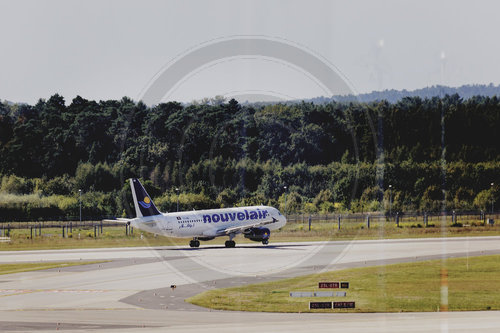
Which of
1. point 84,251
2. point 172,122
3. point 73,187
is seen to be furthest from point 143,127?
point 84,251

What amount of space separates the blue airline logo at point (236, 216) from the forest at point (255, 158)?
36837mm

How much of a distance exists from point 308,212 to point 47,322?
97.4m

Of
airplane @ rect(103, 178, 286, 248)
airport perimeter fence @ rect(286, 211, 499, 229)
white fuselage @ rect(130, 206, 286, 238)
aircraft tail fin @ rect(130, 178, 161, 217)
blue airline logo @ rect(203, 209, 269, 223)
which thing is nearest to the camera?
aircraft tail fin @ rect(130, 178, 161, 217)

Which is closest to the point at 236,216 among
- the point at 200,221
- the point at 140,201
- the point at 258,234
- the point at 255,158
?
the point at 258,234

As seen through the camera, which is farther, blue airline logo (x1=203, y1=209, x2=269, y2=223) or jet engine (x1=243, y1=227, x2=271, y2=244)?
jet engine (x1=243, y1=227, x2=271, y2=244)

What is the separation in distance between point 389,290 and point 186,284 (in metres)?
13.9

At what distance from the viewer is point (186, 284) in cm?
5450

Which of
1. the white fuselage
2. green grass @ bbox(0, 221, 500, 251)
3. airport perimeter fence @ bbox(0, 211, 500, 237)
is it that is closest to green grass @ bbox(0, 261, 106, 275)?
the white fuselage

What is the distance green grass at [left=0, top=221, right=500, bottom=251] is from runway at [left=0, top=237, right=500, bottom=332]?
24.0 feet

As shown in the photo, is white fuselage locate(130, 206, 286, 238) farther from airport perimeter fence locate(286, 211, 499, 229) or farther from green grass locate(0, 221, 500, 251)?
airport perimeter fence locate(286, 211, 499, 229)

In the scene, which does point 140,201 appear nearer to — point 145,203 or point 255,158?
point 145,203

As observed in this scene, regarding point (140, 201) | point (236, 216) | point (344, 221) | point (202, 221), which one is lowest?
point (344, 221)

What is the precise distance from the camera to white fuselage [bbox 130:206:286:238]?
81.2 m

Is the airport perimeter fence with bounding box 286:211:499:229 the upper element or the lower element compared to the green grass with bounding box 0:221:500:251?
upper
